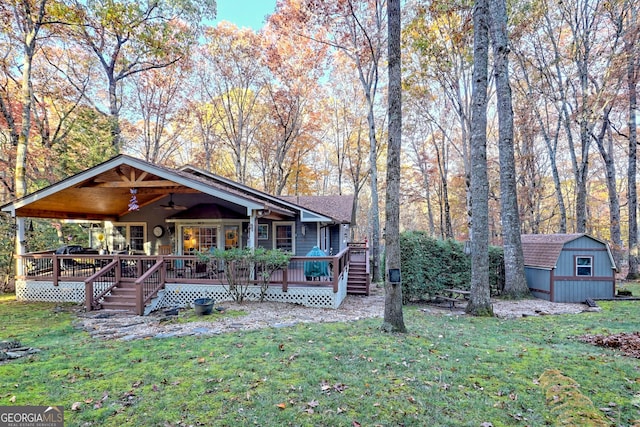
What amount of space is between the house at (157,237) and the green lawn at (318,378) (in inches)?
123

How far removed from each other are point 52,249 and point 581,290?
2069 centimetres

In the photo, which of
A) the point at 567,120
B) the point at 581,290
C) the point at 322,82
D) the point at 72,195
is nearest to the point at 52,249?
the point at 72,195

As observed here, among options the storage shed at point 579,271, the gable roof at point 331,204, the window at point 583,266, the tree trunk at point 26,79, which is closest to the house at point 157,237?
the tree trunk at point 26,79

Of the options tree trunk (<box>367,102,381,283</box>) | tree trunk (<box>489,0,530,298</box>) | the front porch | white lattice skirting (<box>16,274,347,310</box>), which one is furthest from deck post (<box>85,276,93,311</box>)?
tree trunk (<box>489,0,530,298</box>)

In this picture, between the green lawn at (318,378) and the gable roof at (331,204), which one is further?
the gable roof at (331,204)

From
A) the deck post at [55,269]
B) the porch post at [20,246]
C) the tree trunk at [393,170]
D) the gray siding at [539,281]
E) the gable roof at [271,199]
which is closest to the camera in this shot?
the tree trunk at [393,170]

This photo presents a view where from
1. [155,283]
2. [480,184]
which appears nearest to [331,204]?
[480,184]

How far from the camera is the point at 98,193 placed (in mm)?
11156

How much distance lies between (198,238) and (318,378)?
10.7m

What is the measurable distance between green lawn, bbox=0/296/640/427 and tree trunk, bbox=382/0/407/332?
1.85 feet

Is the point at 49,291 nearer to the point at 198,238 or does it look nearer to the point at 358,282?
the point at 198,238

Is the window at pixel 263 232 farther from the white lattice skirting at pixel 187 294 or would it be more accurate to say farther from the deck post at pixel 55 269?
the deck post at pixel 55 269

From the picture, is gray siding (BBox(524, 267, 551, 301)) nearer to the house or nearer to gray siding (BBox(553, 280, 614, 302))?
gray siding (BBox(553, 280, 614, 302))

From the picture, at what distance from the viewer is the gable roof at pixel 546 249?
1093cm
